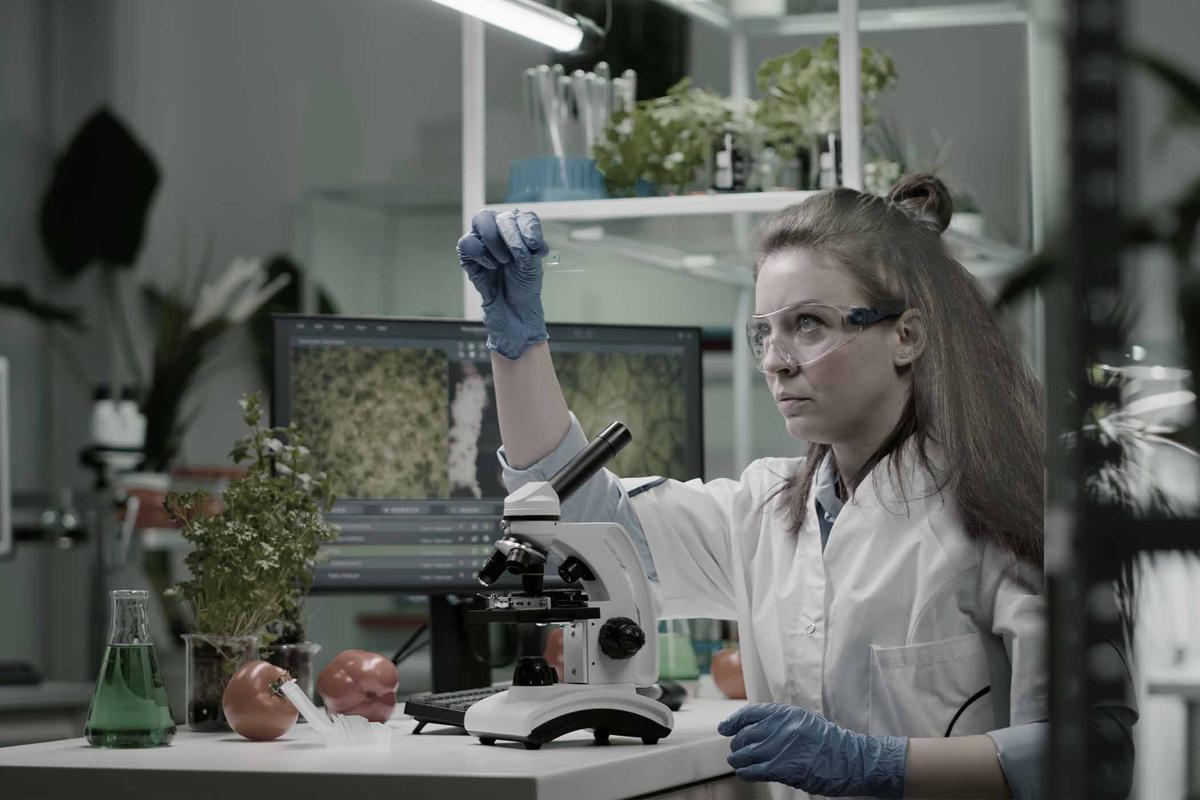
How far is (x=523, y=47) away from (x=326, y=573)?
3.10 feet

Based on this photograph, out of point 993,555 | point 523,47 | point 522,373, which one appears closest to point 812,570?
point 993,555

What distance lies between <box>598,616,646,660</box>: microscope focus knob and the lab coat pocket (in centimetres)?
25

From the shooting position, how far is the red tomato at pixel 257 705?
1580 millimetres

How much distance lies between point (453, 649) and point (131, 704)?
61 cm

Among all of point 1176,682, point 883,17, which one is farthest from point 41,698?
point 1176,682

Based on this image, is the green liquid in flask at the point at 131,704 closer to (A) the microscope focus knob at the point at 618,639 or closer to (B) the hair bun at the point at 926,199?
(A) the microscope focus knob at the point at 618,639

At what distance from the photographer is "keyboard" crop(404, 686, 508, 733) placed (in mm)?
1605

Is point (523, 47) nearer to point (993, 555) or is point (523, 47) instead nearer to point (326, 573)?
point (326, 573)

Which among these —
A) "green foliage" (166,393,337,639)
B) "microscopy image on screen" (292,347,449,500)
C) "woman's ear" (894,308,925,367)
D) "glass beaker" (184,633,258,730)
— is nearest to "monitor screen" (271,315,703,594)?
"microscopy image on screen" (292,347,449,500)

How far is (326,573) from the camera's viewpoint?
6.54ft

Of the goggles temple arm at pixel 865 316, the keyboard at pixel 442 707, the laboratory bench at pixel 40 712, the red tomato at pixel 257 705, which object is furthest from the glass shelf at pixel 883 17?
the laboratory bench at pixel 40 712

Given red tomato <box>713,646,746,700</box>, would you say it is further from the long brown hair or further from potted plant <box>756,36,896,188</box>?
potted plant <box>756,36,896,188</box>

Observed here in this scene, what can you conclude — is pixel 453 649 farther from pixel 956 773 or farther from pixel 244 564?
pixel 956 773

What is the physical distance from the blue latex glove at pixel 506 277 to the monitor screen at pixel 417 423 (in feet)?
1.11
